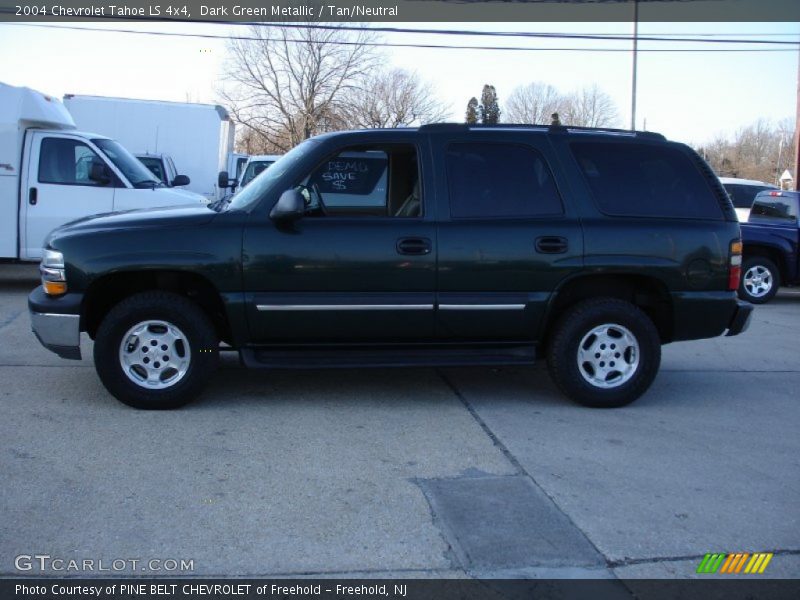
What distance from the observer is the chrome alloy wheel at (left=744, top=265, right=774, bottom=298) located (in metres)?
12.4

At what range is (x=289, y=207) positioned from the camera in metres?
5.23

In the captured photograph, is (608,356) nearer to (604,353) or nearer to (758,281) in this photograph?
(604,353)

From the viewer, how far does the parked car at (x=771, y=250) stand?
12.3 metres

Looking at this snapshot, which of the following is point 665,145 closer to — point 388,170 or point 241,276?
Answer: point 388,170

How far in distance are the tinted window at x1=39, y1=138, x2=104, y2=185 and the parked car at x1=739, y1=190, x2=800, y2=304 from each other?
31.9 feet

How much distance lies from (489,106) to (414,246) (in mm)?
33096

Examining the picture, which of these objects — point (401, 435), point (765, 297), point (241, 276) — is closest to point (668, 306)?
point (401, 435)

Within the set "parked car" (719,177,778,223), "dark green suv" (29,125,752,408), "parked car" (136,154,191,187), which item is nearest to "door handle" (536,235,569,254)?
"dark green suv" (29,125,752,408)

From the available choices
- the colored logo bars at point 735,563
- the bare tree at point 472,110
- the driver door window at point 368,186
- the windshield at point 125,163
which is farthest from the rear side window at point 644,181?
the bare tree at point 472,110

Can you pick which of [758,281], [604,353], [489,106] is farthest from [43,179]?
[489,106]

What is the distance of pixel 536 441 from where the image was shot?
5.13 metres

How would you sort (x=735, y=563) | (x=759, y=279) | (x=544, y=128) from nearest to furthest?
(x=735, y=563), (x=544, y=128), (x=759, y=279)

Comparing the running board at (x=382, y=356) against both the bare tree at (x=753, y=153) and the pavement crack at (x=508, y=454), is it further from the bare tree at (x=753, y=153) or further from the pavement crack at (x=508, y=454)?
the bare tree at (x=753, y=153)
